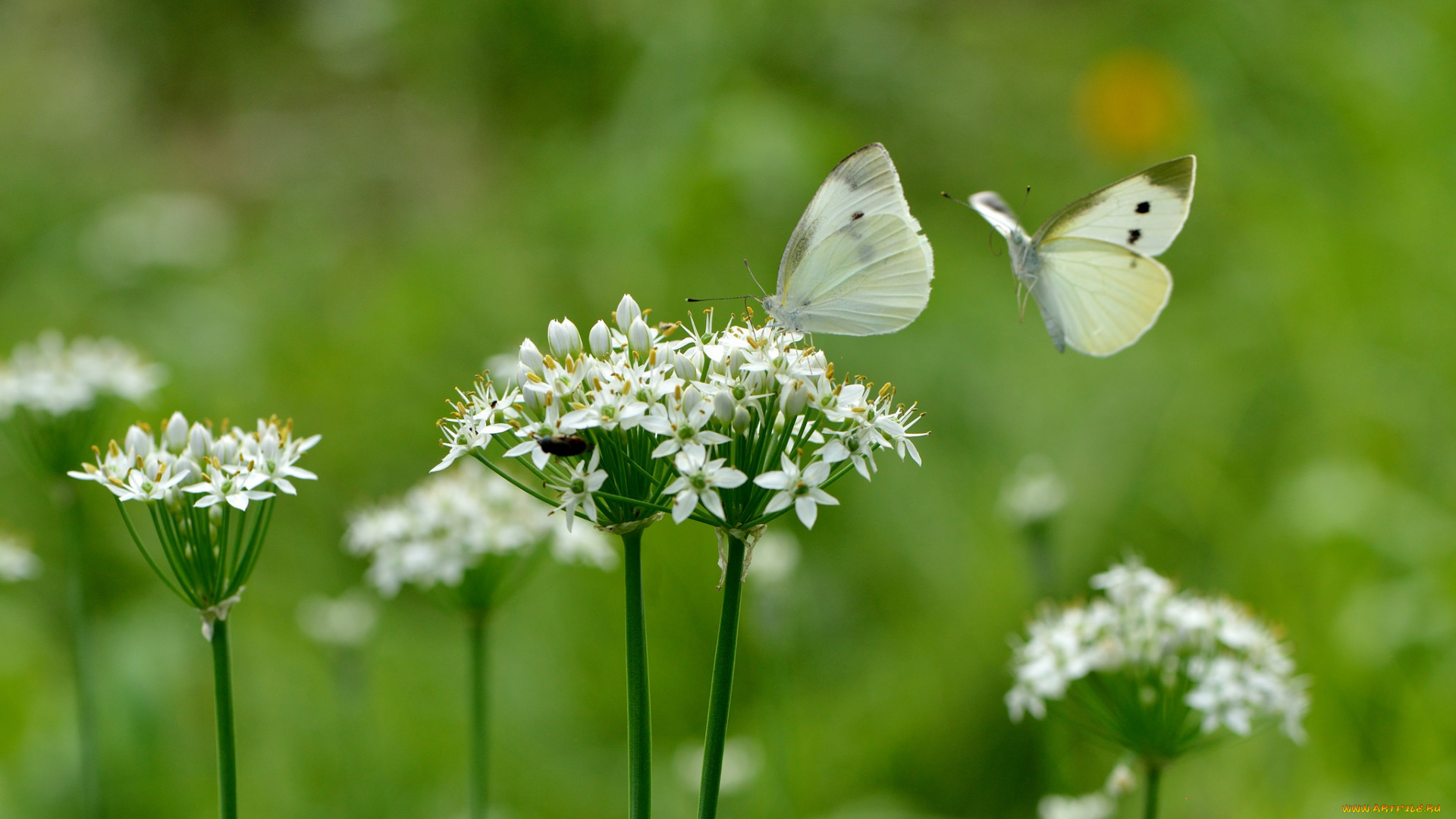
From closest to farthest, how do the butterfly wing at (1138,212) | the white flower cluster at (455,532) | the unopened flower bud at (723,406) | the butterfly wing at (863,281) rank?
the unopened flower bud at (723,406) → the butterfly wing at (863,281) → the white flower cluster at (455,532) → the butterfly wing at (1138,212)

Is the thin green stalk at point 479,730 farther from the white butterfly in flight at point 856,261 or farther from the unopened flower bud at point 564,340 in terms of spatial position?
the white butterfly in flight at point 856,261

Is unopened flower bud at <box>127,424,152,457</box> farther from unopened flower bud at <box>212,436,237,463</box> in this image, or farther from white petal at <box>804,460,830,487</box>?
white petal at <box>804,460,830,487</box>

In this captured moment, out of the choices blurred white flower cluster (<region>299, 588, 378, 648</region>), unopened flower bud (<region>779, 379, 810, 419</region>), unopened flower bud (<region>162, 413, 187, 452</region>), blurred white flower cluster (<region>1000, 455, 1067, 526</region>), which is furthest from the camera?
blurred white flower cluster (<region>299, 588, 378, 648</region>)

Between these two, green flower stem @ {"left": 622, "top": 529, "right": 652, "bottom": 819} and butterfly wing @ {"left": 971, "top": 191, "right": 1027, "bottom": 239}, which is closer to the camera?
green flower stem @ {"left": 622, "top": 529, "right": 652, "bottom": 819}

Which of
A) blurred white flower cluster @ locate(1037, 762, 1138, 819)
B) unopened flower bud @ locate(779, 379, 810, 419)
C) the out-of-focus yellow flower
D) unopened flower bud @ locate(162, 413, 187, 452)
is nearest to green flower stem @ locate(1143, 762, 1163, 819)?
blurred white flower cluster @ locate(1037, 762, 1138, 819)

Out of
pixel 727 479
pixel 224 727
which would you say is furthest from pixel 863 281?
pixel 224 727

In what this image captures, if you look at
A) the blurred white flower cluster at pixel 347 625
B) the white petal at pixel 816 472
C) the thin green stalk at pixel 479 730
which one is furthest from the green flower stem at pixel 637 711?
the blurred white flower cluster at pixel 347 625

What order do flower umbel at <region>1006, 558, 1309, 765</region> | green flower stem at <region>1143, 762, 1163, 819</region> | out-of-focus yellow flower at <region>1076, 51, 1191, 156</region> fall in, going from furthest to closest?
out-of-focus yellow flower at <region>1076, 51, 1191, 156</region> < flower umbel at <region>1006, 558, 1309, 765</region> < green flower stem at <region>1143, 762, 1163, 819</region>

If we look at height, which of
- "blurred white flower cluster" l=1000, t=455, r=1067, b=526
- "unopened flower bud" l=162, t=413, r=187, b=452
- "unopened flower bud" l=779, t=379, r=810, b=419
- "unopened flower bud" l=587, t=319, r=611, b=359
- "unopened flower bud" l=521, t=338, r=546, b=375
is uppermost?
"unopened flower bud" l=587, t=319, r=611, b=359
